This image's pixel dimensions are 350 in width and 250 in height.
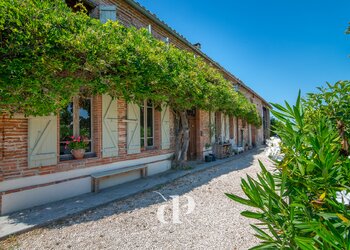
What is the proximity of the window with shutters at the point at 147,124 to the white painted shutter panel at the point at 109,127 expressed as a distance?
1482 mm

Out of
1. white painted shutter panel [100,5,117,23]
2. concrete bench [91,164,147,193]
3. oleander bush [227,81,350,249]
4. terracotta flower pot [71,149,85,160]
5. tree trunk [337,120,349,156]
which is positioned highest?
white painted shutter panel [100,5,117,23]

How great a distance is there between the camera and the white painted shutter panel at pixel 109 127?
620 cm

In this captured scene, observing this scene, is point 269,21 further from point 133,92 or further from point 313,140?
point 313,140

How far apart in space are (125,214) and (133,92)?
3.04 meters

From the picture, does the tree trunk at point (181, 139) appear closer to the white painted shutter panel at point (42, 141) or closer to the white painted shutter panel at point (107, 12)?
the white painted shutter panel at point (107, 12)

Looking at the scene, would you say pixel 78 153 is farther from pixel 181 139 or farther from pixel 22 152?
pixel 181 139

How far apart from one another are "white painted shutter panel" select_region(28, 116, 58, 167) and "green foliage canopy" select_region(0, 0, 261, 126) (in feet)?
1.44

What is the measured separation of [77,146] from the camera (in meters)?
5.57

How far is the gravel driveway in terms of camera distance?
3.14m

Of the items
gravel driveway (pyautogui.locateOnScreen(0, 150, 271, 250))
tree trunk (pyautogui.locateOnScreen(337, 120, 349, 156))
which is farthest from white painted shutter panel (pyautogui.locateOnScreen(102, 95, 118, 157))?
tree trunk (pyautogui.locateOnScreen(337, 120, 349, 156))

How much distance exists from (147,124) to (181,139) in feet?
6.54

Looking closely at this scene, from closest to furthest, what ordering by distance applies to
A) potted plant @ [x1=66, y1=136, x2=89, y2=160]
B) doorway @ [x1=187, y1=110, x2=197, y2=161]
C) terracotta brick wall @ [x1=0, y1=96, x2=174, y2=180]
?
terracotta brick wall @ [x1=0, y1=96, x2=174, y2=180], potted plant @ [x1=66, y1=136, x2=89, y2=160], doorway @ [x1=187, y1=110, x2=197, y2=161]

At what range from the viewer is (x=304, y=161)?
132cm

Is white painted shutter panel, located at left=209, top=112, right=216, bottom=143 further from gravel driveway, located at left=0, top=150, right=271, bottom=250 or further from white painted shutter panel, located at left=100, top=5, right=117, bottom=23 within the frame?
white painted shutter panel, located at left=100, top=5, right=117, bottom=23
